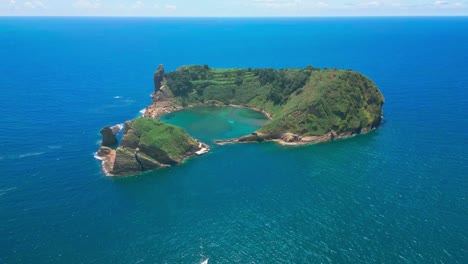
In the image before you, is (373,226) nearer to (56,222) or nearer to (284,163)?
(284,163)

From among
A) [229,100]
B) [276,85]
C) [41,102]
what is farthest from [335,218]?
[41,102]

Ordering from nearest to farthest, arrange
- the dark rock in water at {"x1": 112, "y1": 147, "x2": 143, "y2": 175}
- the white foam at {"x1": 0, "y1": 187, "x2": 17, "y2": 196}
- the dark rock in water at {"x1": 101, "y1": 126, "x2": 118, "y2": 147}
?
the white foam at {"x1": 0, "y1": 187, "x2": 17, "y2": 196}
the dark rock in water at {"x1": 112, "y1": 147, "x2": 143, "y2": 175}
the dark rock in water at {"x1": 101, "y1": 126, "x2": 118, "y2": 147}

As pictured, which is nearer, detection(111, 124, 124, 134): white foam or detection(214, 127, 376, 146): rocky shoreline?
detection(214, 127, 376, 146): rocky shoreline

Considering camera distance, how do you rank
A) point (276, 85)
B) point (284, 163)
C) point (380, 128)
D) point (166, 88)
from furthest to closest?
point (166, 88), point (276, 85), point (380, 128), point (284, 163)

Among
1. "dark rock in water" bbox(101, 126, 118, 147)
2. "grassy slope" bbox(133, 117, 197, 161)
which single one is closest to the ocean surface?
"grassy slope" bbox(133, 117, 197, 161)

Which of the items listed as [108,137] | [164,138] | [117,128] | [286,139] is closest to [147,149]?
[164,138]

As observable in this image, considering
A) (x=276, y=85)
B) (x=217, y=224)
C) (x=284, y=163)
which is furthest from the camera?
(x=276, y=85)

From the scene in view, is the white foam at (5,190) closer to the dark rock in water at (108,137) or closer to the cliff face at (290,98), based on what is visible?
the dark rock in water at (108,137)

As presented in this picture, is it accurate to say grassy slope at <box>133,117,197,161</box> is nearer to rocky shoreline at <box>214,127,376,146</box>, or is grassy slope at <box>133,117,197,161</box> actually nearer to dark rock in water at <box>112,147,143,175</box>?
dark rock in water at <box>112,147,143,175</box>

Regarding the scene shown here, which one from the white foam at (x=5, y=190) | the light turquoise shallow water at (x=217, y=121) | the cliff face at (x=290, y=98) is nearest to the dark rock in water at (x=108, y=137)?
the light turquoise shallow water at (x=217, y=121)
